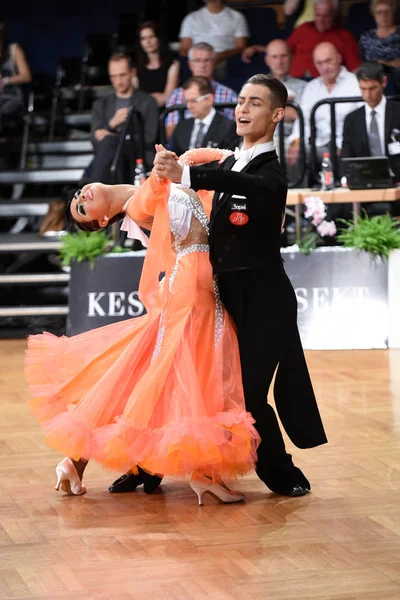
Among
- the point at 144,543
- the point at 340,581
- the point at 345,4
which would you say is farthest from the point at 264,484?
the point at 345,4

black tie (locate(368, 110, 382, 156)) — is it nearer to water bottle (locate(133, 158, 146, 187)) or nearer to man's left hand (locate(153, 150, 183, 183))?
water bottle (locate(133, 158, 146, 187))

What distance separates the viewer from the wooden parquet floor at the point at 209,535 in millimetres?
2826

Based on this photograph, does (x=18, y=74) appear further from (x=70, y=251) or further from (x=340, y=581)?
(x=340, y=581)

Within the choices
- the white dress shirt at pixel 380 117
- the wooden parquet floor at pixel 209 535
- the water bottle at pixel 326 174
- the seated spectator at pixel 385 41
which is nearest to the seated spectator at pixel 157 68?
the seated spectator at pixel 385 41

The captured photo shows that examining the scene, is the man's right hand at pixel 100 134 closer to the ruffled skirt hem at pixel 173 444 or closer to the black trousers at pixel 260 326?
the black trousers at pixel 260 326

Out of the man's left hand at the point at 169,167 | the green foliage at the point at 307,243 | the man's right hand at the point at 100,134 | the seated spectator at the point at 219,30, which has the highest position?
the seated spectator at the point at 219,30

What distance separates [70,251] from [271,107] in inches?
165

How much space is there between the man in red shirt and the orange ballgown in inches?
213

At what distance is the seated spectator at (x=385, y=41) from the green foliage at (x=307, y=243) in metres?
1.88

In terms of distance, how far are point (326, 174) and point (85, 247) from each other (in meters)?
1.73

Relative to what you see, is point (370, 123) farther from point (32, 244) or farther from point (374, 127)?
point (32, 244)

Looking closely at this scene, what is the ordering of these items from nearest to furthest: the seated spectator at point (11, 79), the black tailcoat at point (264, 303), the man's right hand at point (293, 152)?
the black tailcoat at point (264, 303), the man's right hand at point (293, 152), the seated spectator at point (11, 79)

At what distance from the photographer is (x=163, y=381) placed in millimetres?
3541

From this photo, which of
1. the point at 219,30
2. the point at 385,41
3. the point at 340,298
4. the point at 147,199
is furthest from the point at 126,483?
the point at 219,30
